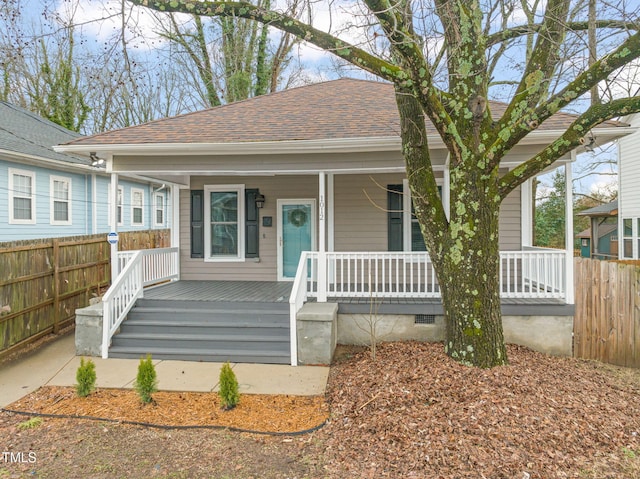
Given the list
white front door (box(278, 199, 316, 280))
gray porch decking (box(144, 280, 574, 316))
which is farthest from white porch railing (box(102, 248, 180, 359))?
white front door (box(278, 199, 316, 280))

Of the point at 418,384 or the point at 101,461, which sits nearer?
the point at 101,461

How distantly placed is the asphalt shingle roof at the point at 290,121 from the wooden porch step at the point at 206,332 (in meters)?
2.68

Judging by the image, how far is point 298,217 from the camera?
27.7ft

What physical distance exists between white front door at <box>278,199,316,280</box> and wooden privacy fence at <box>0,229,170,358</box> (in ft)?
12.0

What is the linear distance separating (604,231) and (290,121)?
19.0 m

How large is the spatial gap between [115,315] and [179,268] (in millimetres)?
2753

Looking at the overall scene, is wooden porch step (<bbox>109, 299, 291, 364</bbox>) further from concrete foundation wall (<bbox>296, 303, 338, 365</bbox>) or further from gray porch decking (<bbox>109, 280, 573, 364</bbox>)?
concrete foundation wall (<bbox>296, 303, 338, 365</bbox>)

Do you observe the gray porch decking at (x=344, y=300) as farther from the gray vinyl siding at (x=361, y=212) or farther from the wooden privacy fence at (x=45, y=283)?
the gray vinyl siding at (x=361, y=212)

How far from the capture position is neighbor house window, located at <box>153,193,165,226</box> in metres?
16.5

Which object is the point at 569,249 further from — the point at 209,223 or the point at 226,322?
the point at 209,223

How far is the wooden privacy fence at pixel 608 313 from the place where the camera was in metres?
5.61

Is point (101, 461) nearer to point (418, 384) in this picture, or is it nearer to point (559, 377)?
point (418, 384)

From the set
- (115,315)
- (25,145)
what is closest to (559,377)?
(115,315)

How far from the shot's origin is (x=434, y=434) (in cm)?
318
